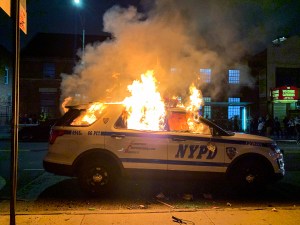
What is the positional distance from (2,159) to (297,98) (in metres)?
21.2

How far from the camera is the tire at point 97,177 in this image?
20.5 feet

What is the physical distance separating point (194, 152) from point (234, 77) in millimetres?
18896

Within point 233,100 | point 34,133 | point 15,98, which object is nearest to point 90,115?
point 15,98

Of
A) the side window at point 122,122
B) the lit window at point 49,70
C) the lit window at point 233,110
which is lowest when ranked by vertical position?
the side window at point 122,122

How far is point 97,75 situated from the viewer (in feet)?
43.9

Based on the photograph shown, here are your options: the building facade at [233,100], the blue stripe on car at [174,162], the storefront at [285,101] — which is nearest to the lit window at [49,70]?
the building facade at [233,100]

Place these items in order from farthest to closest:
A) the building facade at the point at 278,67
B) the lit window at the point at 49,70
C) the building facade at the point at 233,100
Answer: the lit window at the point at 49,70 < the building facade at the point at 278,67 < the building facade at the point at 233,100

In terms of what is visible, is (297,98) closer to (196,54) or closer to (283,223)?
(196,54)

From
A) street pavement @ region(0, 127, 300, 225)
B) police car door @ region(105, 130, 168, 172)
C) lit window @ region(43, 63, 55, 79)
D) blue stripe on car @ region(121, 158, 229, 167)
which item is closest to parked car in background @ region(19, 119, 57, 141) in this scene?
police car door @ region(105, 130, 168, 172)

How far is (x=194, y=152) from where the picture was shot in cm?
636

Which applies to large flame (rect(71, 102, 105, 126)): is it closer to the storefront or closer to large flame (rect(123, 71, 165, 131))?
large flame (rect(123, 71, 165, 131))

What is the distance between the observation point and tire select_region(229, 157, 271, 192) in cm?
652

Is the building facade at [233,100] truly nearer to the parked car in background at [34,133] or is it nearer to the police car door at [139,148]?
the parked car in background at [34,133]

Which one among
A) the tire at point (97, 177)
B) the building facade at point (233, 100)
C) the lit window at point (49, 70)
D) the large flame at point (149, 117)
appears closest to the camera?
the tire at point (97, 177)
